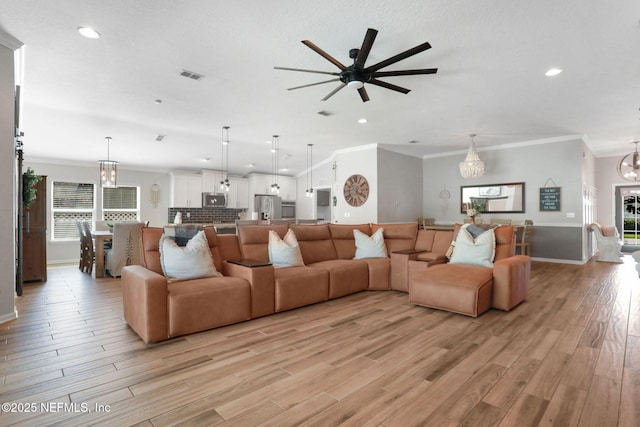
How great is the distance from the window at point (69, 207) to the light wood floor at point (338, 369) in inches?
212

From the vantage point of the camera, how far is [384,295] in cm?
423

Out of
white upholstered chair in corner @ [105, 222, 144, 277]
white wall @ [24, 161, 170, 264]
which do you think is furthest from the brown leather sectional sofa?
white wall @ [24, 161, 170, 264]

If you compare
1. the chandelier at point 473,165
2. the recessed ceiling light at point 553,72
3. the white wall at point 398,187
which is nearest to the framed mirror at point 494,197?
the chandelier at point 473,165

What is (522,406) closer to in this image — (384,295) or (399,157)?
(384,295)

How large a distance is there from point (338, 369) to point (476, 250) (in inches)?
99.5

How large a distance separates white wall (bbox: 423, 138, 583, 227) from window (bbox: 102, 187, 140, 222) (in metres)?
8.66

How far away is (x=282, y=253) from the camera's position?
3891 millimetres

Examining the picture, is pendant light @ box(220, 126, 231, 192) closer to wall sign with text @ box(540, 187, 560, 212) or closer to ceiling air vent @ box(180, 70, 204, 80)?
ceiling air vent @ box(180, 70, 204, 80)

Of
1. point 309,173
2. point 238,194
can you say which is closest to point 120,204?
point 238,194

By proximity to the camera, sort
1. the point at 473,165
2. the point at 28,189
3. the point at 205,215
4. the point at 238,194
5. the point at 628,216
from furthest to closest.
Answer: the point at 238,194 < the point at 205,215 < the point at 628,216 < the point at 473,165 < the point at 28,189

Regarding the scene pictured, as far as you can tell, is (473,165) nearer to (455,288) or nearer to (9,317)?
(455,288)

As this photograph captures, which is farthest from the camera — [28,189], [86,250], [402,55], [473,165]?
[473,165]

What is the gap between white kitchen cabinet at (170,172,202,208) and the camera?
9.15 metres

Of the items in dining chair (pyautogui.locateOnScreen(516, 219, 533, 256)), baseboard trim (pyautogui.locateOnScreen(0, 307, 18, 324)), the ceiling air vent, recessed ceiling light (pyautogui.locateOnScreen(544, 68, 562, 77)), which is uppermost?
recessed ceiling light (pyautogui.locateOnScreen(544, 68, 562, 77))
